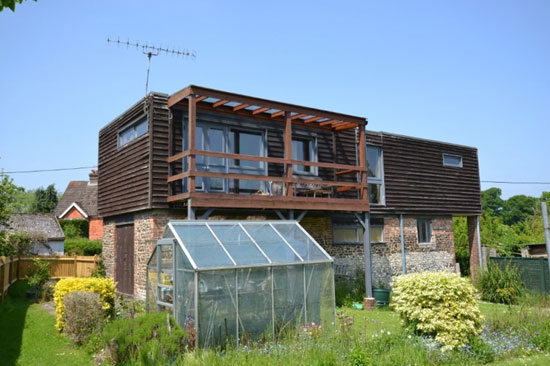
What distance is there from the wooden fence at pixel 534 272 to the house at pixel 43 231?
2185 centimetres

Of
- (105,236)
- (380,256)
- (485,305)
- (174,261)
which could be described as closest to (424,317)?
(174,261)

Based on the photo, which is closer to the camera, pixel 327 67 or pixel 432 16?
pixel 432 16

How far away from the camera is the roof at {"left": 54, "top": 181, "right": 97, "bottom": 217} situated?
119 feet

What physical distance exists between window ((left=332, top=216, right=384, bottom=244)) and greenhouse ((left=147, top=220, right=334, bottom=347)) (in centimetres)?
592

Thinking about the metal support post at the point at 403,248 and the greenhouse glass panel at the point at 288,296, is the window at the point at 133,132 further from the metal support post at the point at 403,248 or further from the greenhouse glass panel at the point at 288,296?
the metal support post at the point at 403,248

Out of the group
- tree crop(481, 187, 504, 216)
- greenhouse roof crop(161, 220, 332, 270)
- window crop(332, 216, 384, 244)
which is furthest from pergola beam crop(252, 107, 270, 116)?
tree crop(481, 187, 504, 216)

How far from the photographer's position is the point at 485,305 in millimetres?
15578

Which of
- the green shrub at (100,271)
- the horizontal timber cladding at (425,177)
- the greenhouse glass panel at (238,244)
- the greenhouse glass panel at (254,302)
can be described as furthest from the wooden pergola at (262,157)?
the green shrub at (100,271)

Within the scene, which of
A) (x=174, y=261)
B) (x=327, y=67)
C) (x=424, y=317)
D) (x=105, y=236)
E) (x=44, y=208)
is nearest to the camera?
(x=424, y=317)

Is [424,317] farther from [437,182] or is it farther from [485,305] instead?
[437,182]

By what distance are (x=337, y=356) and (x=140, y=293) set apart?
838 cm

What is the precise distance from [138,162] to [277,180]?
4.35 metres

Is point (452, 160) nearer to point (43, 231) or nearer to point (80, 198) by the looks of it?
point (43, 231)

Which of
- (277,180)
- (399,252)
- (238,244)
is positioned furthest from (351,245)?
(238,244)
